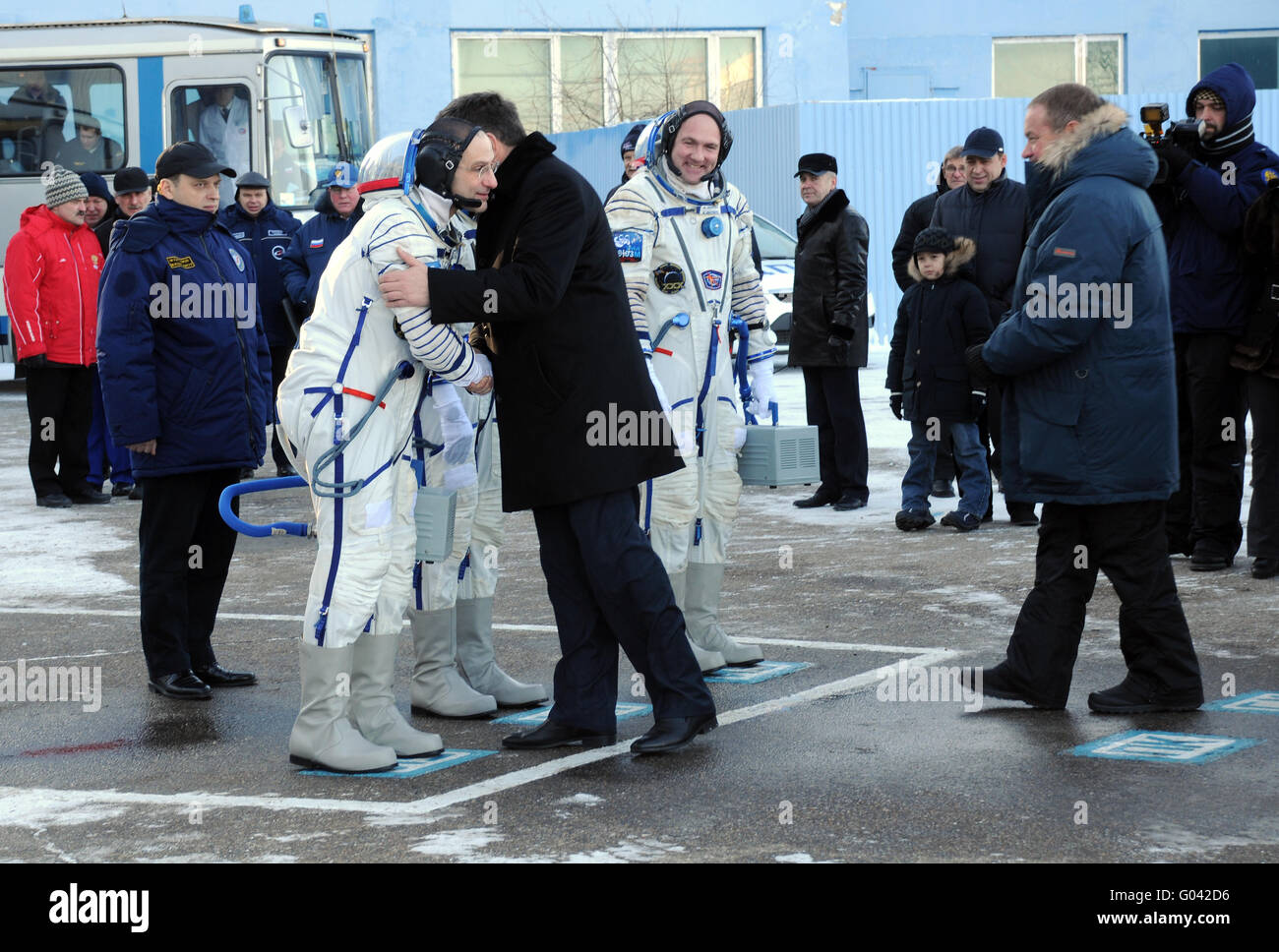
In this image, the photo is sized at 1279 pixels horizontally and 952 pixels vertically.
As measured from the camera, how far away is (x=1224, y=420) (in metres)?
8.84

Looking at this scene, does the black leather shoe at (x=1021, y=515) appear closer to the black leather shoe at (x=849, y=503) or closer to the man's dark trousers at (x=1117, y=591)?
the black leather shoe at (x=849, y=503)

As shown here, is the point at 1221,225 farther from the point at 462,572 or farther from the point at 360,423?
the point at 360,423

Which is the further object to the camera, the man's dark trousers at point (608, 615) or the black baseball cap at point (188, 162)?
the black baseball cap at point (188, 162)

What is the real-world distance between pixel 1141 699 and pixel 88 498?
871 cm

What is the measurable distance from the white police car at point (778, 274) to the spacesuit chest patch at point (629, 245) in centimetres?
1359

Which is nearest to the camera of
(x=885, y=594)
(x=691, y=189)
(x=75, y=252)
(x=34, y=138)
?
(x=691, y=189)

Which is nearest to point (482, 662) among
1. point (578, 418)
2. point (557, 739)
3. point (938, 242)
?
point (557, 739)

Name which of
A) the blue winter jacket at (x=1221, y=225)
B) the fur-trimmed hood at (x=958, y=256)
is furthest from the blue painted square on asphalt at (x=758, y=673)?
the fur-trimmed hood at (x=958, y=256)

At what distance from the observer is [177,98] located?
20.8 meters

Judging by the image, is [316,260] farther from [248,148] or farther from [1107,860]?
[1107,860]

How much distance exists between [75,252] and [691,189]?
752 cm

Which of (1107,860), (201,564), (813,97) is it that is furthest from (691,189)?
(813,97)

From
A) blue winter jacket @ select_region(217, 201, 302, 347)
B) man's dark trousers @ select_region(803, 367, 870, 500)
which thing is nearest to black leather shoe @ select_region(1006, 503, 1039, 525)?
man's dark trousers @ select_region(803, 367, 870, 500)

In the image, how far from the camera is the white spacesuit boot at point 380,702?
5.72 m
